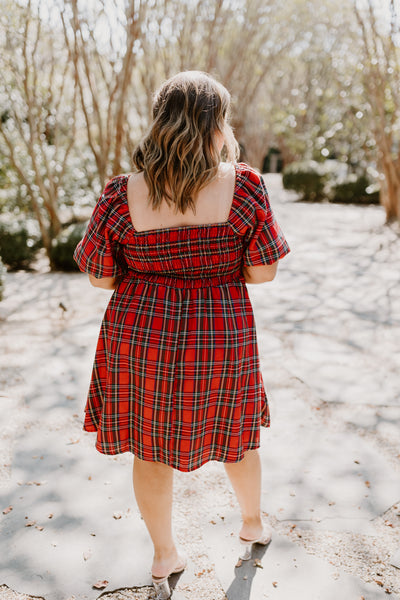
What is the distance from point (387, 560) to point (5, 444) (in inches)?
74.1

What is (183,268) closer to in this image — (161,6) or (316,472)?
(316,472)

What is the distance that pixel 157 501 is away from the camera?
1.68 metres

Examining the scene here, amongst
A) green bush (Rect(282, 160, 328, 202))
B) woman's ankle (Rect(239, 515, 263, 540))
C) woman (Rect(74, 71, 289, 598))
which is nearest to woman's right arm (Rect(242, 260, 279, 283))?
woman (Rect(74, 71, 289, 598))

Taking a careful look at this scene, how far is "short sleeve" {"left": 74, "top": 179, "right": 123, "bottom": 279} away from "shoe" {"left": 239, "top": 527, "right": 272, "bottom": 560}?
1.13 meters

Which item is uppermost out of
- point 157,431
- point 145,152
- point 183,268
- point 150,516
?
point 145,152

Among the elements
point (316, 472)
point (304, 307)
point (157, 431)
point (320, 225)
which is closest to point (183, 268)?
point (157, 431)

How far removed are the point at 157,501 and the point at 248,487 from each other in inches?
13.1

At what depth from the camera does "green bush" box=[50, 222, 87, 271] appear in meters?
6.85

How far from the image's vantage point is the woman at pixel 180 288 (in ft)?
4.78

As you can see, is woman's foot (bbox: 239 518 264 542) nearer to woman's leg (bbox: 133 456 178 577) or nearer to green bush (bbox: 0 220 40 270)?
woman's leg (bbox: 133 456 178 577)

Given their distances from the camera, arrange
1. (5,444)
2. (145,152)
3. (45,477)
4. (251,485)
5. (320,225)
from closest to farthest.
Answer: (145,152) → (251,485) → (45,477) → (5,444) → (320,225)

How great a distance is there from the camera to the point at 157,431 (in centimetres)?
158

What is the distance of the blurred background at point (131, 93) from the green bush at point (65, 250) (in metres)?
0.02

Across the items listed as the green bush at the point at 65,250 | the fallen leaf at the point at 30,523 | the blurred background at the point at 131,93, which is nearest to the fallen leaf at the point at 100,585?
the fallen leaf at the point at 30,523
